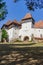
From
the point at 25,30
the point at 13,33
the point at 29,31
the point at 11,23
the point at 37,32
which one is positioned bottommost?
the point at 37,32

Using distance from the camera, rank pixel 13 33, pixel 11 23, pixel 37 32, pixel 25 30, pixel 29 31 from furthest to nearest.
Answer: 1. pixel 11 23
2. pixel 13 33
3. pixel 25 30
4. pixel 29 31
5. pixel 37 32

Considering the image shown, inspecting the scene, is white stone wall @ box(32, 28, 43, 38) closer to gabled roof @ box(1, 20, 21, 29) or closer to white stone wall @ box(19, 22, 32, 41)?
white stone wall @ box(19, 22, 32, 41)

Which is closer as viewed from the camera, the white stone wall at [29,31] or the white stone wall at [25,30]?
the white stone wall at [29,31]

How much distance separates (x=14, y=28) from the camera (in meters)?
90.5

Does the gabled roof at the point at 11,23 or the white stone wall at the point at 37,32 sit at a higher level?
the gabled roof at the point at 11,23

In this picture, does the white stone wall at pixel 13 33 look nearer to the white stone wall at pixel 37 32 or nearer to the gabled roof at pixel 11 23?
the gabled roof at pixel 11 23

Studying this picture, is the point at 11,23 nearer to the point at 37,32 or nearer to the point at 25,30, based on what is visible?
the point at 25,30

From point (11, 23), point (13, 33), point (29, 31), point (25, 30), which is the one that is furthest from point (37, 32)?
point (11, 23)

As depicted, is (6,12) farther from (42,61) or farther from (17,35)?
(17,35)

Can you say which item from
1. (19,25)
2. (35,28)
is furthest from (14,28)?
(35,28)

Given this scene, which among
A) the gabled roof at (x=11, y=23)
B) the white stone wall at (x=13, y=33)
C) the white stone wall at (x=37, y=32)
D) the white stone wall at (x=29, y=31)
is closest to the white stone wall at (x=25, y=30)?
the white stone wall at (x=29, y=31)

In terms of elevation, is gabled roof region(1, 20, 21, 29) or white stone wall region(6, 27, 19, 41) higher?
gabled roof region(1, 20, 21, 29)

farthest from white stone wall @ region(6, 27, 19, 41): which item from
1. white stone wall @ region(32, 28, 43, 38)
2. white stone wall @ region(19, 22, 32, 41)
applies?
white stone wall @ region(32, 28, 43, 38)

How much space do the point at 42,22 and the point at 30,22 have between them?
249 inches
